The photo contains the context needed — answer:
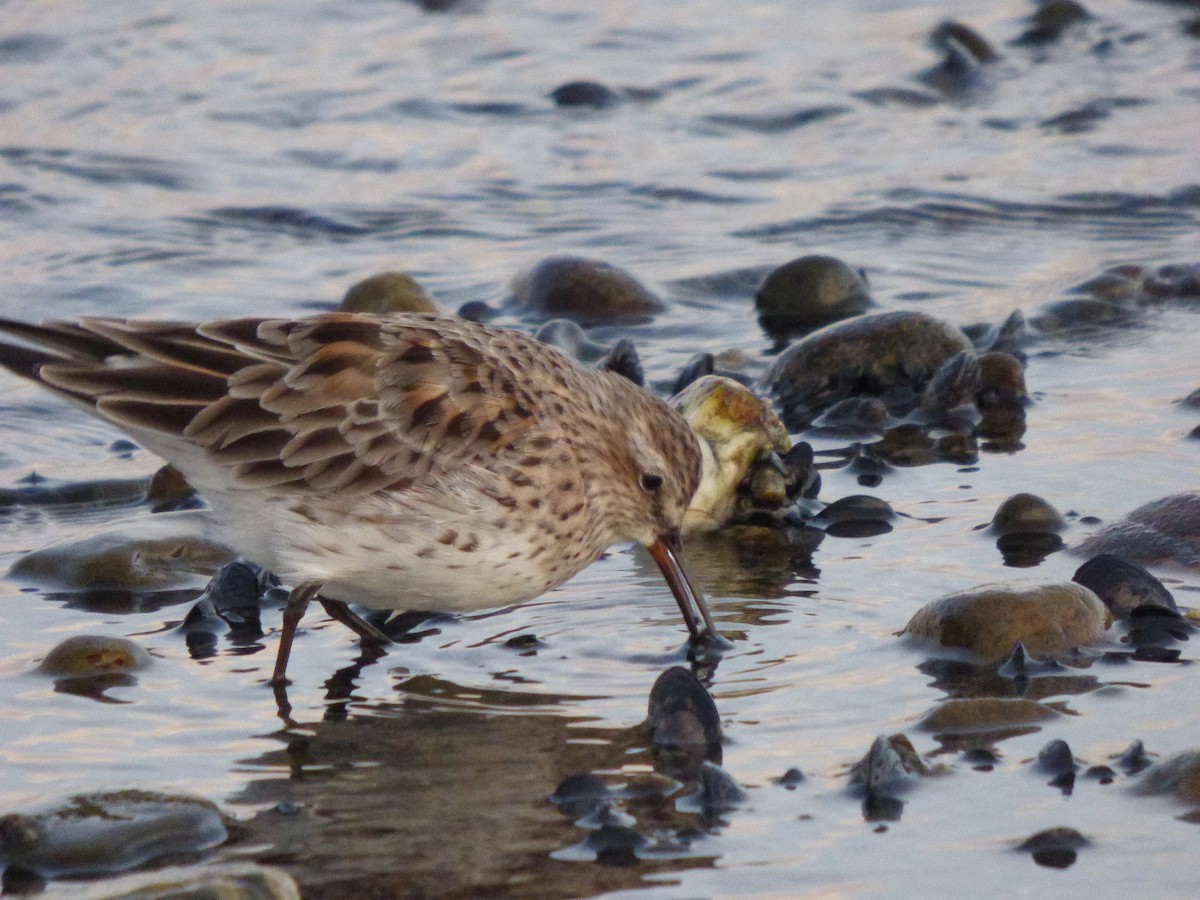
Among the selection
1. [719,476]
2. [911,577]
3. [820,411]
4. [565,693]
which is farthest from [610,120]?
[565,693]

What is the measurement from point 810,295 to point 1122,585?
15.1 ft

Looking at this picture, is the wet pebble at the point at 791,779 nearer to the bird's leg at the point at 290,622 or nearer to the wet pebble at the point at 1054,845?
the wet pebble at the point at 1054,845

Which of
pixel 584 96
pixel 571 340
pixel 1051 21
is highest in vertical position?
pixel 1051 21

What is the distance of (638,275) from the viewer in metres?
11.7

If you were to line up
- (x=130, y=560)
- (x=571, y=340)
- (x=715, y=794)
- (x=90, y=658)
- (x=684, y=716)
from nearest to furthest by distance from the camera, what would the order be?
(x=715, y=794), (x=684, y=716), (x=90, y=658), (x=130, y=560), (x=571, y=340)

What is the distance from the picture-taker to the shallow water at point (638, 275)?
17.1 feet

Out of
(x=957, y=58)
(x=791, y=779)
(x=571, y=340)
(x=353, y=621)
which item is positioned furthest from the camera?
(x=957, y=58)

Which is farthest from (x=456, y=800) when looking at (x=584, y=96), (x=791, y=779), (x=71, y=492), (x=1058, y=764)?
(x=584, y=96)

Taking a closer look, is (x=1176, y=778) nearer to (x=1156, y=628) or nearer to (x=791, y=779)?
(x=791, y=779)

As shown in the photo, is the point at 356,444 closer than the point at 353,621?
Yes

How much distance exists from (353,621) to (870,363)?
12.1 feet

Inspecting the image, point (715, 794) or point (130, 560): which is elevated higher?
point (130, 560)

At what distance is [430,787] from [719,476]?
2890 millimetres

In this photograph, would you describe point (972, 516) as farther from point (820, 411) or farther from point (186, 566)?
point (186, 566)
